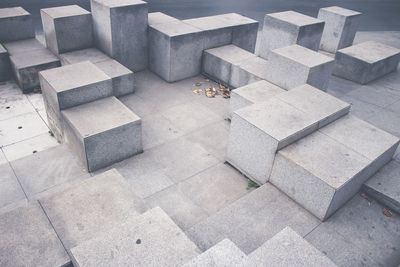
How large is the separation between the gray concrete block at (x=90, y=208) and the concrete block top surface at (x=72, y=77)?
7.70 feet

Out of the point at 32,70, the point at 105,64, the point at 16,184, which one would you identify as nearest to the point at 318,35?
the point at 105,64

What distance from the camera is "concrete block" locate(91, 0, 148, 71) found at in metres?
9.24

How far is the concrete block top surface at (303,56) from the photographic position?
7981 mm

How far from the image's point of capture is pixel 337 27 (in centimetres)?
1305

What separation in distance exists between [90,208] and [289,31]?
7.70 m

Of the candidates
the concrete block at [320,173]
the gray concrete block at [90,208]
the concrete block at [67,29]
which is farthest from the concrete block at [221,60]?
the gray concrete block at [90,208]

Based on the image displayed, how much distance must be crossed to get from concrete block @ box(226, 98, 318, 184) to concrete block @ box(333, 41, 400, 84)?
5305 millimetres

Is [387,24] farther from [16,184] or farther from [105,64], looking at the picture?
[16,184]

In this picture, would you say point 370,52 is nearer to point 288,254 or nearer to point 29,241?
point 288,254

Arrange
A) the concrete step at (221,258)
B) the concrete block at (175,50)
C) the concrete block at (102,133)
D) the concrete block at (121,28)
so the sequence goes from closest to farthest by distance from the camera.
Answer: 1. the concrete step at (221,258)
2. the concrete block at (102,133)
3. the concrete block at (121,28)
4. the concrete block at (175,50)

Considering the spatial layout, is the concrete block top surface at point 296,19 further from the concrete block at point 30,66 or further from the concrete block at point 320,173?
the concrete block at point 30,66

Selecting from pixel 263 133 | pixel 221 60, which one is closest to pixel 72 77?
pixel 263 133

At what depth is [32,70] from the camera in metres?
9.42

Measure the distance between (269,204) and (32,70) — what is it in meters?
7.34
